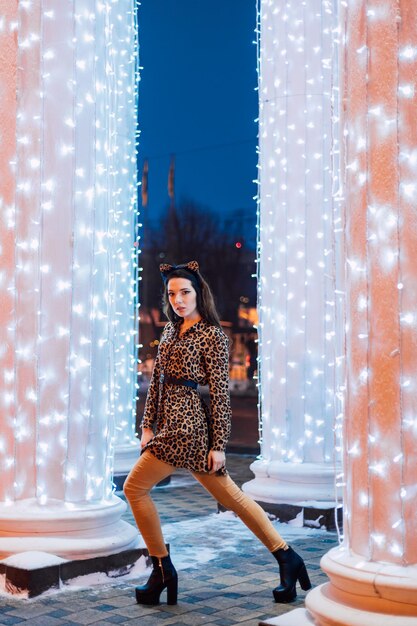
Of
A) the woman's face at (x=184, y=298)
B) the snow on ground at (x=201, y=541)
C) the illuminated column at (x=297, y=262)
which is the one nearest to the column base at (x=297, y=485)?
the illuminated column at (x=297, y=262)

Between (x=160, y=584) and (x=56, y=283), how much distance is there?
190cm

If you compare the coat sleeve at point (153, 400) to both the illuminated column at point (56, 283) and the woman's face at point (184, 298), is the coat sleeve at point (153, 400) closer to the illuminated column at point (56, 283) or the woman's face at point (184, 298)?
the woman's face at point (184, 298)

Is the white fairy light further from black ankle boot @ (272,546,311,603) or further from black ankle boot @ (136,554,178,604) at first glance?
black ankle boot @ (272,546,311,603)

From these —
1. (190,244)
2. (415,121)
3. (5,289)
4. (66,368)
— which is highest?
(190,244)

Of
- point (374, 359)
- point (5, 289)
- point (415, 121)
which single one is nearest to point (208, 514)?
point (5, 289)

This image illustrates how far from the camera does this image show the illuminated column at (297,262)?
25.2ft

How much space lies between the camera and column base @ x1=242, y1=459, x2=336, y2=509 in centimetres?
750

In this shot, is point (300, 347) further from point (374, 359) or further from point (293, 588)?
point (374, 359)

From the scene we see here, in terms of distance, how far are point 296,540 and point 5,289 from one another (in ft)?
9.45

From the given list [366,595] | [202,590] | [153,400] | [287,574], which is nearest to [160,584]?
[202,590]

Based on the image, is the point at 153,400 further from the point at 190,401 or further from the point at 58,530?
the point at 58,530

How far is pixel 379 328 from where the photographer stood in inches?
160

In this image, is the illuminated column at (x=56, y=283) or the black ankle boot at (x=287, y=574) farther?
the illuminated column at (x=56, y=283)

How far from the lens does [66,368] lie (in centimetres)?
565
